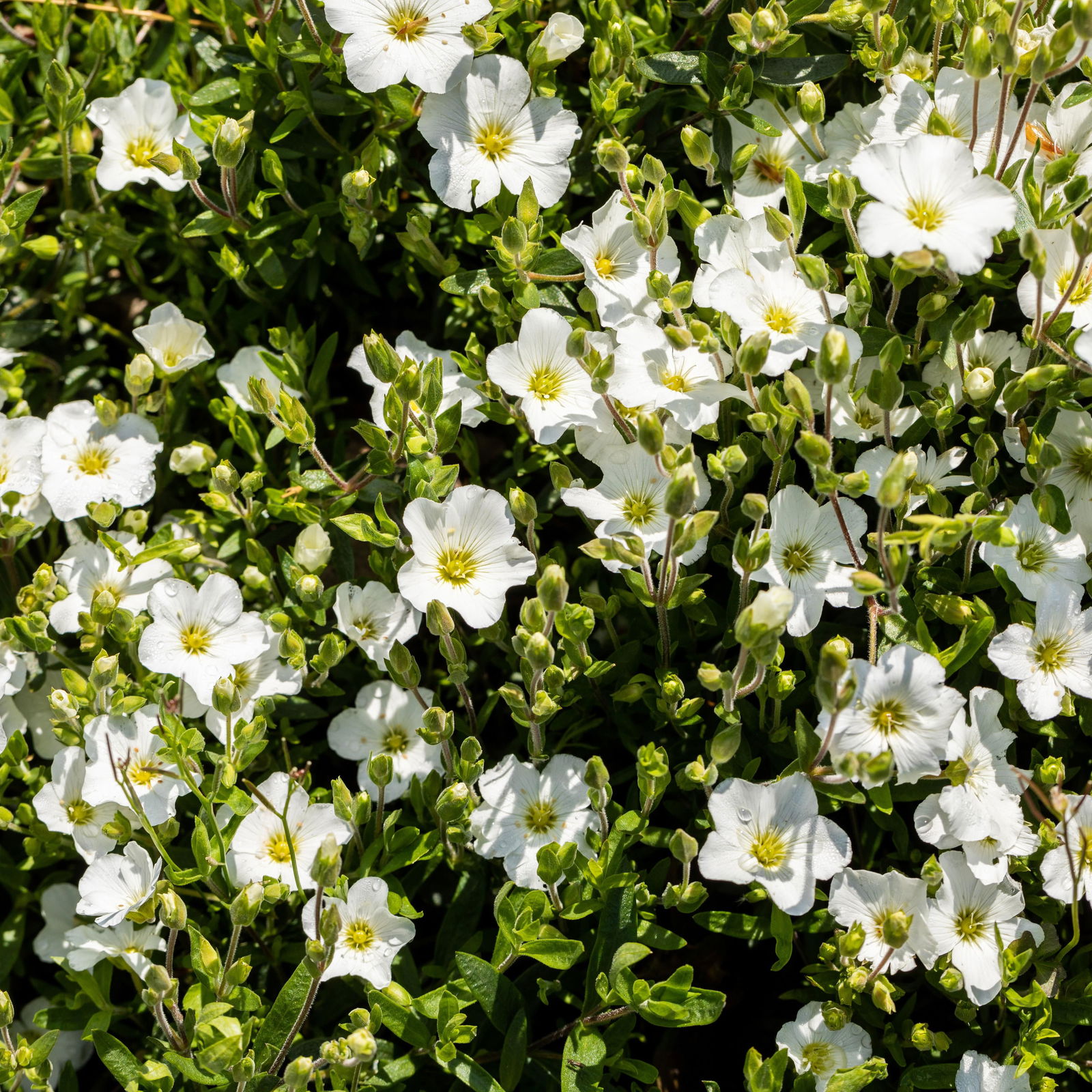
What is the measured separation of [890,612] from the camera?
2.31 metres

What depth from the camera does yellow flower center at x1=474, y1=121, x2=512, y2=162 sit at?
8.51 ft

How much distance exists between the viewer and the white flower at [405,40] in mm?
2424

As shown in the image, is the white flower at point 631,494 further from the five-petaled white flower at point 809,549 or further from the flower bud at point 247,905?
the flower bud at point 247,905

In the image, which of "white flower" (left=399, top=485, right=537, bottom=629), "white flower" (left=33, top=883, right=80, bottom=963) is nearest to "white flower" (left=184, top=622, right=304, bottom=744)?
"white flower" (left=399, top=485, right=537, bottom=629)

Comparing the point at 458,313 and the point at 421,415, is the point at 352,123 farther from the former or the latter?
the point at 421,415

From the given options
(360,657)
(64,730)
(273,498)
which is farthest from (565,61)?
(64,730)

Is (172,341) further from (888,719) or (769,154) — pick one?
(888,719)

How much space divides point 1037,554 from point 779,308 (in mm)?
736

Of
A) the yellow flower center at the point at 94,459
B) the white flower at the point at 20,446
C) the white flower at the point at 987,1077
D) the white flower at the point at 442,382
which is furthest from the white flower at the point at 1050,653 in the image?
the white flower at the point at 20,446

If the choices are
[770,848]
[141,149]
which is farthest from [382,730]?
[141,149]

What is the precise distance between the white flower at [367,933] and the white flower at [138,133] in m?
1.71

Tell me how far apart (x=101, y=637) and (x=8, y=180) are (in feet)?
4.16

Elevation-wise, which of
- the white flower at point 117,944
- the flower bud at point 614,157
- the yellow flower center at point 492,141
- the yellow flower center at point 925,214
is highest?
the yellow flower center at point 925,214

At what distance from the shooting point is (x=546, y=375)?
2.48 meters
